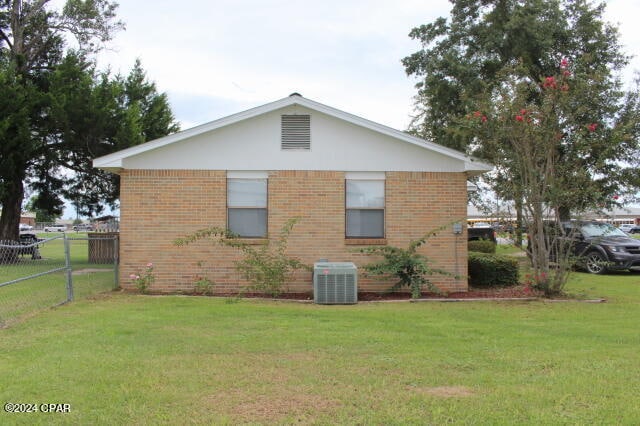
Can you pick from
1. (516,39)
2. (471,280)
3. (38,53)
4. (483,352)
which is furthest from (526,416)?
(38,53)

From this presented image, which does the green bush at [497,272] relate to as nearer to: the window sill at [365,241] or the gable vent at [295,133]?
the window sill at [365,241]

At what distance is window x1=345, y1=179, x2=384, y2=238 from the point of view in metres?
12.0

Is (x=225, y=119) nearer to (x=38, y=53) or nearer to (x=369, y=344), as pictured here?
(x=369, y=344)

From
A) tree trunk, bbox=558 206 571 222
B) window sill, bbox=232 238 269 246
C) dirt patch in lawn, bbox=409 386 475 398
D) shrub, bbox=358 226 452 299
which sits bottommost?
dirt patch in lawn, bbox=409 386 475 398

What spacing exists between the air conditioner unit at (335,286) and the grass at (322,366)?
54.9 inches

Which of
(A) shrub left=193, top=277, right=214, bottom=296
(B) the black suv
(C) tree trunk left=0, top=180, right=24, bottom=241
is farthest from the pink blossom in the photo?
(C) tree trunk left=0, top=180, right=24, bottom=241

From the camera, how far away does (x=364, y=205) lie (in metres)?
12.0

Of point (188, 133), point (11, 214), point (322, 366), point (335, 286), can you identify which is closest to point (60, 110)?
point (11, 214)

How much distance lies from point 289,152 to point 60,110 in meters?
11.3

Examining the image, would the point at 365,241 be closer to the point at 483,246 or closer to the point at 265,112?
the point at 265,112

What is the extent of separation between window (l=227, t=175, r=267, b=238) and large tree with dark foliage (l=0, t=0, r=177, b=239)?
9707mm

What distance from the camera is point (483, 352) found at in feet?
20.3

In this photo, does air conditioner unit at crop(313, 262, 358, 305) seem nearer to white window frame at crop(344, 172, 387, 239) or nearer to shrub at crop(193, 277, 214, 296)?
white window frame at crop(344, 172, 387, 239)

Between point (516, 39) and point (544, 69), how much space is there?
5.94ft
